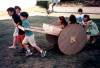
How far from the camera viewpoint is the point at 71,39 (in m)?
9.39

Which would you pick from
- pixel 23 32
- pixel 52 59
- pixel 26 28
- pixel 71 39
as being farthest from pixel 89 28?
pixel 26 28

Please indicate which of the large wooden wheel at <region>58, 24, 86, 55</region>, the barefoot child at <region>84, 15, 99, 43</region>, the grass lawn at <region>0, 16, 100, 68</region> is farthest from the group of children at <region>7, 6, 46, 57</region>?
the barefoot child at <region>84, 15, 99, 43</region>

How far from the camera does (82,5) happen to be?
2544 cm

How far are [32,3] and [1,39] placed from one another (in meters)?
14.9

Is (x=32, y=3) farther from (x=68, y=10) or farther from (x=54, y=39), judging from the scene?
(x=54, y=39)

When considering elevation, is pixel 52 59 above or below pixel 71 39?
below

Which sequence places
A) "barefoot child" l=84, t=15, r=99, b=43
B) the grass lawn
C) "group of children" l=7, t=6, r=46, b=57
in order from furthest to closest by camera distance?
"barefoot child" l=84, t=15, r=99, b=43 → "group of children" l=7, t=6, r=46, b=57 → the grass lawn

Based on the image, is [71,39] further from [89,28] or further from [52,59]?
[89,28]

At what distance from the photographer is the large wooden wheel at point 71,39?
363 inches

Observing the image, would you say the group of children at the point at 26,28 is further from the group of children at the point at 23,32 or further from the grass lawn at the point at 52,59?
the grass lawn at the point at 52,59

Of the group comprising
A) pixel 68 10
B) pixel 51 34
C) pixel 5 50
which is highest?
pixel 51 34

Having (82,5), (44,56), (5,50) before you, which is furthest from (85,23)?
(82,5)

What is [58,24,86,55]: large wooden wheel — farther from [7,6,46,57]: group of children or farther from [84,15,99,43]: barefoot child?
[84,15,99,43]: barefoot child

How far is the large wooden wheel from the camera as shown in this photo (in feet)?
30.2
